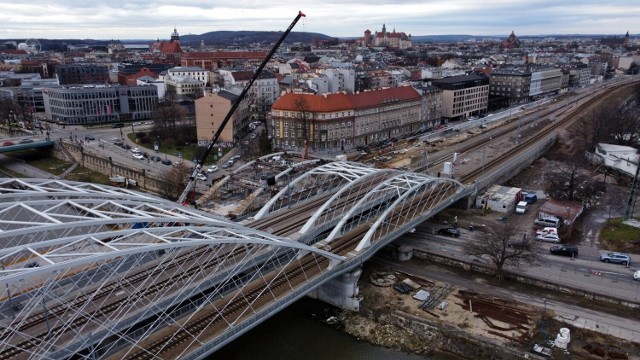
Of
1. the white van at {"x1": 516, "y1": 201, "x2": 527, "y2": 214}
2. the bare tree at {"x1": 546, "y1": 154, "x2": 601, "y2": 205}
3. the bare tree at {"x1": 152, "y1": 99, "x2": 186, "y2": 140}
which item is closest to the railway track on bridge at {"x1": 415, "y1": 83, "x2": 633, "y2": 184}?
the white van at {"x1": 516, "y1": 201, "x2": 527, "y2": 214}

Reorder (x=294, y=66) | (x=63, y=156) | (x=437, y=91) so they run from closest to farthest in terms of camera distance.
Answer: (x=63, y=156) < (x=437, y=91) < (x=294, y=66)

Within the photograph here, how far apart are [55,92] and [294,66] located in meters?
64.4

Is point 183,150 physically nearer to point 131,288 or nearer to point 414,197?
point 414,197

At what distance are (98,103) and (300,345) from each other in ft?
249

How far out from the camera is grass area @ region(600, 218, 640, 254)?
35.2m

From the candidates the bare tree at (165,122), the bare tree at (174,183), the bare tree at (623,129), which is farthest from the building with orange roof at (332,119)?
the bare tree at (623,129)

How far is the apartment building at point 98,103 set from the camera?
84688 millimetres

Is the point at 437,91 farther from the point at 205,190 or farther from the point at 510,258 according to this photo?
the point at 510,258

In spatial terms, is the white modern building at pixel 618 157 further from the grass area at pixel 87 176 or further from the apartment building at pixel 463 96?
the grass area at pixel 87 176

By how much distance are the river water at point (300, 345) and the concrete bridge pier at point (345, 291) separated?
158 cm

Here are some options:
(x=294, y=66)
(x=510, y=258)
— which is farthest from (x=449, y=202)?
(x=294, y=66)

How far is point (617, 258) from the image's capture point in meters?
32.4

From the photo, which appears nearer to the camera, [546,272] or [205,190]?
[546,272]

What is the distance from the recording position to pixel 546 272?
103 ft
